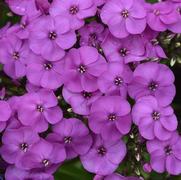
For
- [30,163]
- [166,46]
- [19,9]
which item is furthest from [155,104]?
[19,9]

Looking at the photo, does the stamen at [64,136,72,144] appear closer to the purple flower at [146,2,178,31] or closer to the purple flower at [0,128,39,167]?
the purple flower at [0,128,39,167]

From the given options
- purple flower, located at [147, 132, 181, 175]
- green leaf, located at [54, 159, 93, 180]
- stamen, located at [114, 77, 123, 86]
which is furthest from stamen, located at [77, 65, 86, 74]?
green leaf, located at [54, 159, 93, 180]

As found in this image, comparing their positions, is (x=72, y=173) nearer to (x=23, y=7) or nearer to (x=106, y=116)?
(x=106, y=116)

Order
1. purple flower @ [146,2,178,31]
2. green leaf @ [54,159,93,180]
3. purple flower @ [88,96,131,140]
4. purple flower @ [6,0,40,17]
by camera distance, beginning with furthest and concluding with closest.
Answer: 1. green leaf @ [54,159,93,180]
2. purple flower @ [6,0,40,17]
3. purple flower @ [146,2,178,31]
4. purple flower @ [88,96,131,140]

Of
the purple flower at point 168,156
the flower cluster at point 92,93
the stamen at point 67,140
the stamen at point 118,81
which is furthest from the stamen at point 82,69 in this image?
the purple flower at point 168,156

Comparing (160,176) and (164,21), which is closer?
(164,21)

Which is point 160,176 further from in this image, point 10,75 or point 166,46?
point 10,75

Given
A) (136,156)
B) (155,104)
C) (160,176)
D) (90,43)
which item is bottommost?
(160,176)
